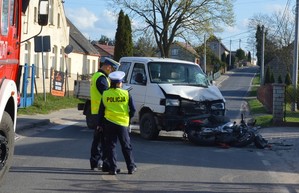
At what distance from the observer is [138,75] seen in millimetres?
14734

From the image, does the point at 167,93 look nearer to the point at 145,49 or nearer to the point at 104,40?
the point at 145,49

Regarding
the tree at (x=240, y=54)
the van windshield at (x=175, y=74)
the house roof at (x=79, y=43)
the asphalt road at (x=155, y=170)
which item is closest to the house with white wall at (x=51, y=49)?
the house roof at (x=79, y=43)

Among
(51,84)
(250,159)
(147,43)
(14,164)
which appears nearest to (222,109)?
(250,159)

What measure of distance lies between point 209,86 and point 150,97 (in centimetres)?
177

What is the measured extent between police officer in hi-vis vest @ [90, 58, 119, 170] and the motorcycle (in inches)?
151

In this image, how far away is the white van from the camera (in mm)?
13758

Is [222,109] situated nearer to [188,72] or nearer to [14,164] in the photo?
[188,72]

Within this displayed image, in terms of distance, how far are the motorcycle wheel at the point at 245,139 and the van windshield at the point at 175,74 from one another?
2.15 metres

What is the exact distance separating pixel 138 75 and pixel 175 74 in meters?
1.01

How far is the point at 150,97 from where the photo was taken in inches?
558

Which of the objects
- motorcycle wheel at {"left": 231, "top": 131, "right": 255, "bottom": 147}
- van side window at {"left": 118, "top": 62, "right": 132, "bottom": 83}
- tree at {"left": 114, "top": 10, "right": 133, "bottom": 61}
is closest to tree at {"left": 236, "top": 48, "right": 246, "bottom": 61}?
tree at {"left": 114, "top": 10, "right": 133, "bottom": 61}

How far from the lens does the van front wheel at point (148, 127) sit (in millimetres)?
14070

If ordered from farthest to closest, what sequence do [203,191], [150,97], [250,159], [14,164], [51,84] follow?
[51,84] < [150,97] < [250,159] < [14,164] < [203,191]

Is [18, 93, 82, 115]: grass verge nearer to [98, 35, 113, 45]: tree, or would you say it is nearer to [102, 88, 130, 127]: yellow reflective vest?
[102, 88, 130, 127]: yellow reflective vest
